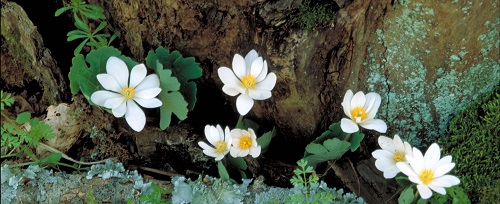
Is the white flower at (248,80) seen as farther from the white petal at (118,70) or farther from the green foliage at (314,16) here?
the white petal at (118,70)

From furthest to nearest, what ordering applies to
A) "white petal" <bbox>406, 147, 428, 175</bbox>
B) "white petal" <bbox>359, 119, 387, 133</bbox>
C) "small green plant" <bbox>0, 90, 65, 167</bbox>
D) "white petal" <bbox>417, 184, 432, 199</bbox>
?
"small green plant" <bbox>0, 90, 65, 167</bbox> < "white petal" <bbox>359, 119, 387, 133</bbox> < "white petal" <bbox>406, 147, 428, 175</bbox> < "white petal" <bbox>417, 184, 432, 199</bbox>

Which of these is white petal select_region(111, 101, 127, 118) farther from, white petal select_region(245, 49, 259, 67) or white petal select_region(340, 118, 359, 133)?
white petal select_region(340, 118, 359, 133)

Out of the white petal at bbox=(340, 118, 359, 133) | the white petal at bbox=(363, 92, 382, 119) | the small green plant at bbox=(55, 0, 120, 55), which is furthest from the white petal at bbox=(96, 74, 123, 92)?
the white petal at bbox=(363, 92, 382, 119)

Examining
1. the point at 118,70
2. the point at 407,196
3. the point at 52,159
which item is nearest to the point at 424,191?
the point at 407,196

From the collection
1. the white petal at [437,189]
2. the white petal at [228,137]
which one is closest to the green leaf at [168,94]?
the white petal at [228,137]

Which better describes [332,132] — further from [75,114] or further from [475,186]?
[75,114]
